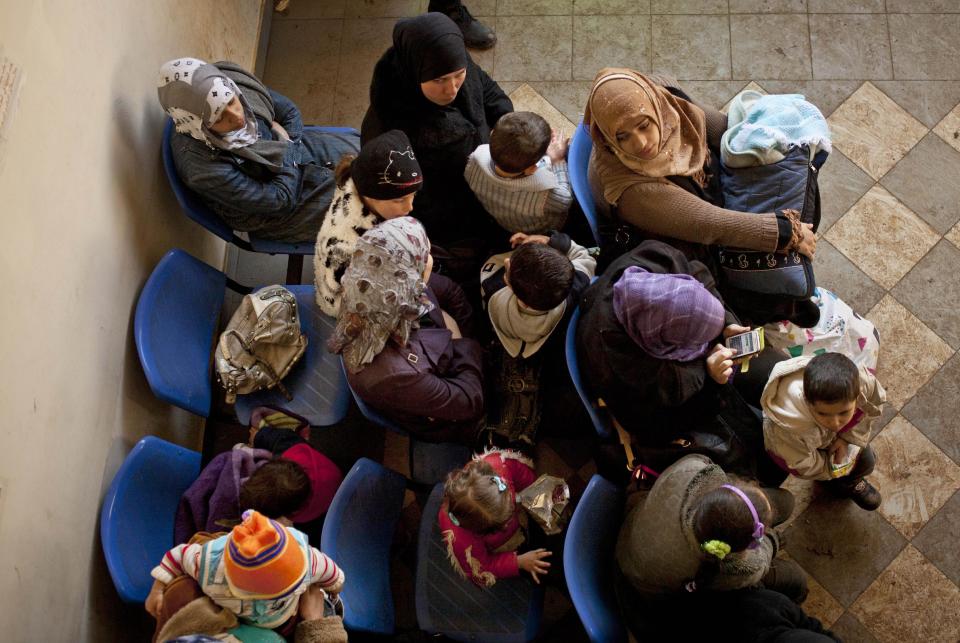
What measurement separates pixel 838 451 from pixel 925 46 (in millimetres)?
2561

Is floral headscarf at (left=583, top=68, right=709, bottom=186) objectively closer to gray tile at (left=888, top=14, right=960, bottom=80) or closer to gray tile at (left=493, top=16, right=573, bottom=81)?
gray tile at (left=493, top=16, right=573, bottom=81)

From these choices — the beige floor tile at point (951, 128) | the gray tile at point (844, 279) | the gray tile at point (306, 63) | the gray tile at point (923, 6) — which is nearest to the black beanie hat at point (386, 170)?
the gray tile at point (306, 63)

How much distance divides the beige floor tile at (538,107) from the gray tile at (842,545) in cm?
233

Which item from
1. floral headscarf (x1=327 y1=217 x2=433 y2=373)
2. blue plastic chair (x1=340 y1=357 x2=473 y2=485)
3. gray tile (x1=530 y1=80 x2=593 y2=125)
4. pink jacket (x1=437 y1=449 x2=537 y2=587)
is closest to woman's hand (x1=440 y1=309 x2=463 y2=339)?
floral headscarf (x1=327 y1=217 x2=433 y2=373)

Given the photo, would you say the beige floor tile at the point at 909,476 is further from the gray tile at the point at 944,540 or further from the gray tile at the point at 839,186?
the gray tile at the point at 839,186

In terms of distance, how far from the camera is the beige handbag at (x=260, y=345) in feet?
9.94

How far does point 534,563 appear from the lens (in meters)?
2.64

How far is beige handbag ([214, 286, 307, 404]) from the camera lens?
3.03 meters

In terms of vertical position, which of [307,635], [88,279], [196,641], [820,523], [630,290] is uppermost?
[630,290]

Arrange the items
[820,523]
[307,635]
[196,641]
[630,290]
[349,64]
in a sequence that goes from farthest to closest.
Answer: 1. [349,64]
2. [820,523]
3. [630,290]
4. [307,635]
5. [196,641]

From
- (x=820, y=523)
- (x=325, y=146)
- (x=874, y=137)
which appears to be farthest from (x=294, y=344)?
(x=874, y=137)

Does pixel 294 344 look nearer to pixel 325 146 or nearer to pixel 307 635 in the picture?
pixel 325 146

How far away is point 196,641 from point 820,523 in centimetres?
262

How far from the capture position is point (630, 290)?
8.18 feet
